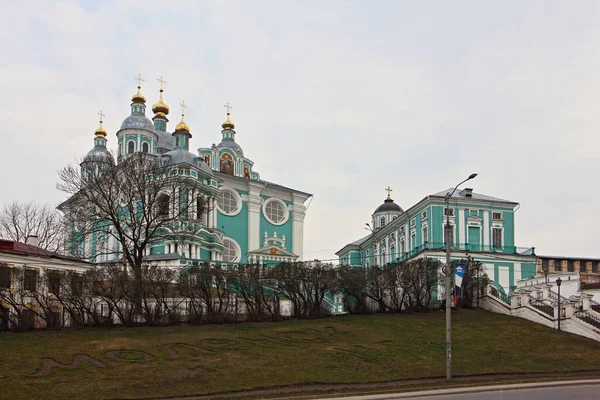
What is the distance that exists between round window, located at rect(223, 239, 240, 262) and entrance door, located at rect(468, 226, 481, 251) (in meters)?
22.3

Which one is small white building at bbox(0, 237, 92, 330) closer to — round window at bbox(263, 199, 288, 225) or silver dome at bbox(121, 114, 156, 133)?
round window at bbox(263, 199, 288, 225)

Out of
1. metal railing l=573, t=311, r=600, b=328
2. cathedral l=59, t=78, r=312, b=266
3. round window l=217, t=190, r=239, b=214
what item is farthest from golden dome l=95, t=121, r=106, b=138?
metal railing l=573, t=311, r=600, b=328

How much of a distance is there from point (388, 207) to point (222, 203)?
104 ft

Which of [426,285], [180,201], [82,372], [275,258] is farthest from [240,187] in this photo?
[82,372]

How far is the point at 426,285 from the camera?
124 feet

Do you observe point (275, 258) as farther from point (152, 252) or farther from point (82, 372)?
point (82, 372)

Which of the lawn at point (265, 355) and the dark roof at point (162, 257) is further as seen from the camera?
the dark roof at point (162, 257)

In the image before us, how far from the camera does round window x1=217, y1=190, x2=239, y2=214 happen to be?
215ft

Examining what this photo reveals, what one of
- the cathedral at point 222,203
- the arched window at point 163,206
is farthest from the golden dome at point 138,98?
the arched window at point 163,206

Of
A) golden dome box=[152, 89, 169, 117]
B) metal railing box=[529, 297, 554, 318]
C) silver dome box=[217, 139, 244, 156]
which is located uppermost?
golden dome box=[152, 89, 169, 117]

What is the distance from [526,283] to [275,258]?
23068 mm

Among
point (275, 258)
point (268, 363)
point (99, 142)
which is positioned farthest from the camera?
point (99, 142)

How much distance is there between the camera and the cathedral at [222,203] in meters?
58.8

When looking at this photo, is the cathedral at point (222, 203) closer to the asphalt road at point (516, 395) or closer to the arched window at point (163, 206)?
the arched window at point (163, 206)
